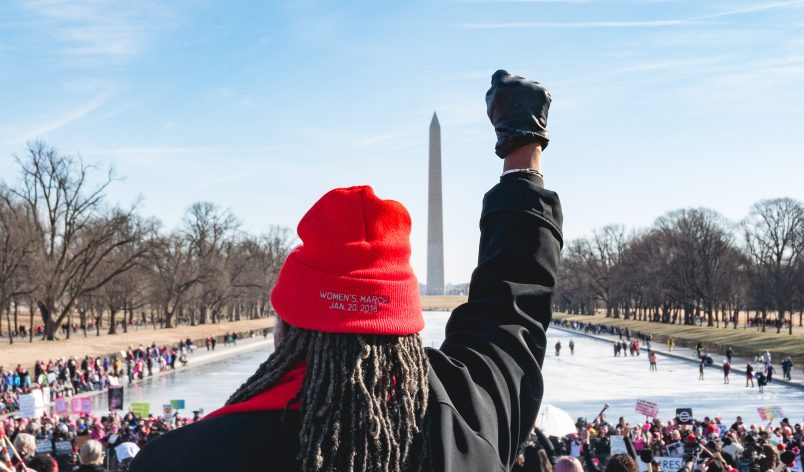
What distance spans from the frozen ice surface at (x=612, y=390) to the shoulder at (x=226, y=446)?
25.6 meters

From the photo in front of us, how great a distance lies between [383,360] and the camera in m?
1.61

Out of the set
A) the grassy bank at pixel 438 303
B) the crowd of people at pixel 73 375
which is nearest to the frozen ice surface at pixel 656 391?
the crowd of people at pixel 73 375

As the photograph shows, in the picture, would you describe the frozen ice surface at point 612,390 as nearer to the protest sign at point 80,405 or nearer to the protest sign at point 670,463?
the protest sign at point 80,405

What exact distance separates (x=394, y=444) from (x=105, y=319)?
368ft

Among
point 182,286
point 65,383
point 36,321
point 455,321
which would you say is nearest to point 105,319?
point 36,321

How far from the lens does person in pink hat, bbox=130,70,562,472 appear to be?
145 cm

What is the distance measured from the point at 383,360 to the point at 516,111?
738 mm

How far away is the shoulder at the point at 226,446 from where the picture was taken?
1358 millimetres

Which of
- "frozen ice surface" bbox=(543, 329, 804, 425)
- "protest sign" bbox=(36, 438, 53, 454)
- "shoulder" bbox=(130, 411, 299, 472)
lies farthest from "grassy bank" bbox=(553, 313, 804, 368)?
"shoulder" bbox=(130, 411, 299, 472)

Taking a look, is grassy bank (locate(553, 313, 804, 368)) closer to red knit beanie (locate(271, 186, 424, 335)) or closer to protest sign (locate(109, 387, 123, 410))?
protest sign (locate(109, 387, 123, 410))

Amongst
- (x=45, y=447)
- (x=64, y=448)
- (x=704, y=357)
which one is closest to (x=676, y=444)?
(x=64, y=448)

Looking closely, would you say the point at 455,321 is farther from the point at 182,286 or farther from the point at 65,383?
the point at 182,286

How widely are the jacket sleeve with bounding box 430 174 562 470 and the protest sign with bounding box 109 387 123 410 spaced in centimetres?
2339

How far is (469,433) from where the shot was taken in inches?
64.4
